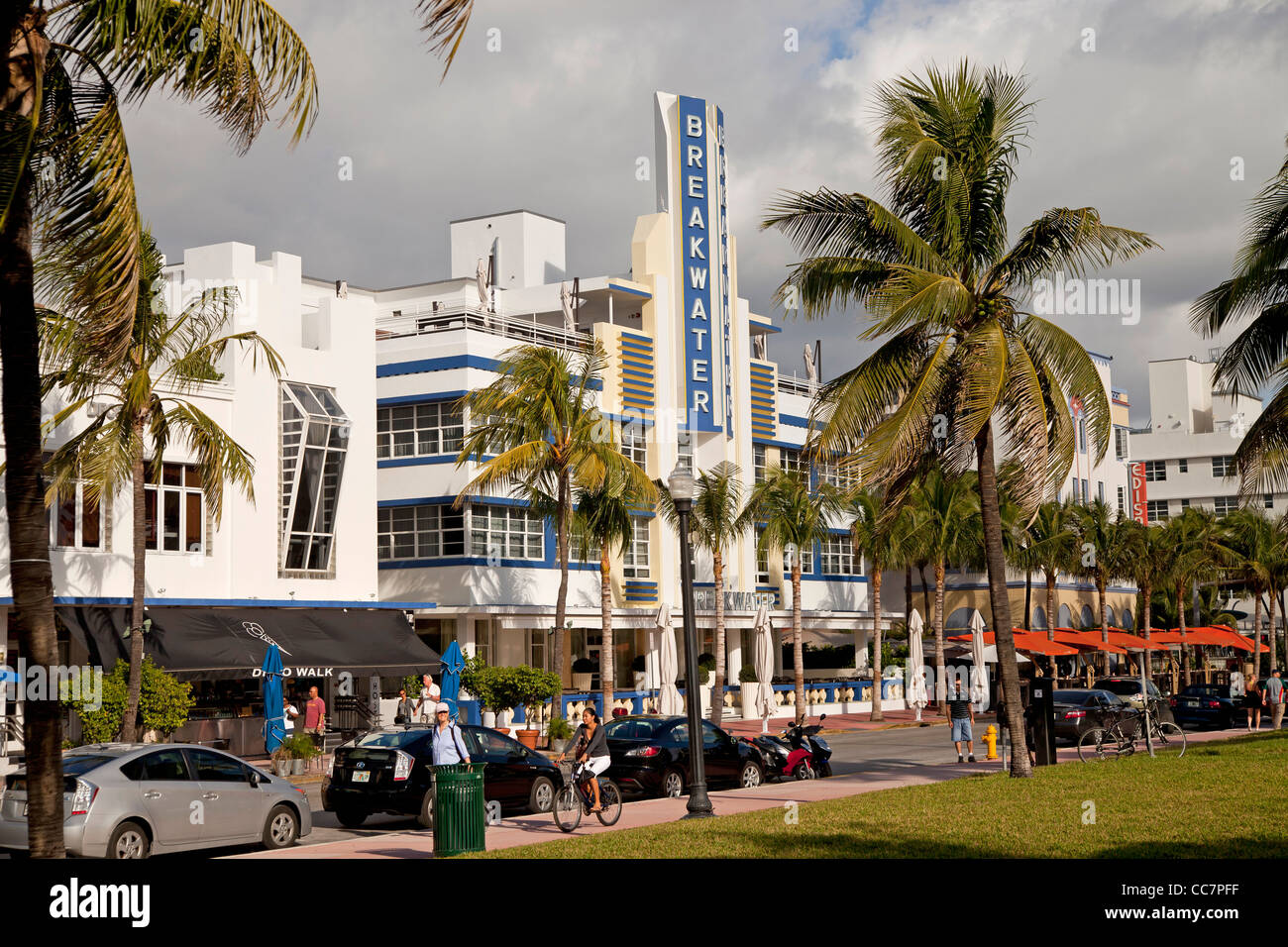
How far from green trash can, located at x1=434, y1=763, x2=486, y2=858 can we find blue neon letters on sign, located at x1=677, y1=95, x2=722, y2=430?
33564 mm

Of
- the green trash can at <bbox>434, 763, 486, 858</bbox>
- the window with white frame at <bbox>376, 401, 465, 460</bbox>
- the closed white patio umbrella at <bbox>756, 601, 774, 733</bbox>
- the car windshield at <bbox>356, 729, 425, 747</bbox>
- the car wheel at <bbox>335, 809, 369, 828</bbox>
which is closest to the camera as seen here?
the green trash can at <bbox>434, 763, 486, 858</bbox>

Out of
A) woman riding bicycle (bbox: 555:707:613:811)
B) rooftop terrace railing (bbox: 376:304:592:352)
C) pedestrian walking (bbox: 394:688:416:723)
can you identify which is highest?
rooftop terrace railing (bbox: 376:304:592:352)

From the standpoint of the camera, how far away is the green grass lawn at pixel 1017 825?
13469 millimetres

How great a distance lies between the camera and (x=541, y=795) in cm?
2122

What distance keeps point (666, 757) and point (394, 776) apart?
218 inches

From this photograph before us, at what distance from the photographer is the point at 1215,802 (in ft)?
55.1

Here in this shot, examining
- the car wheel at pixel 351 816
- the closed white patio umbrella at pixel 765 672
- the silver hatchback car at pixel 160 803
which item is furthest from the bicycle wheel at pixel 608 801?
the closed white patio umbrella at pixel 765 672

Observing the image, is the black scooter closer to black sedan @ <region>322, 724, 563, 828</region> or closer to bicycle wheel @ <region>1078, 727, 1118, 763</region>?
bicycle wheel @ <region>1078, 727, 1118, 763</region>

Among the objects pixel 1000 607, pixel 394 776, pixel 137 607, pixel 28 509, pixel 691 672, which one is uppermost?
pixel 28 509

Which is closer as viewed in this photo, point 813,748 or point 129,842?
point 129,842

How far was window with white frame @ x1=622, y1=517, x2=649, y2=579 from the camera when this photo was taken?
46.9 m

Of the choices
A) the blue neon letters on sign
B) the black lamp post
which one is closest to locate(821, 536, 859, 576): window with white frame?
the blue neon letters on sign

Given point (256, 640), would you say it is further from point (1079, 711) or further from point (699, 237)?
point (699, 237)

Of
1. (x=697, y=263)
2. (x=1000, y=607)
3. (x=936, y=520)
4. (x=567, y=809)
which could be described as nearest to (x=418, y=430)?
(x=697, y=263)
